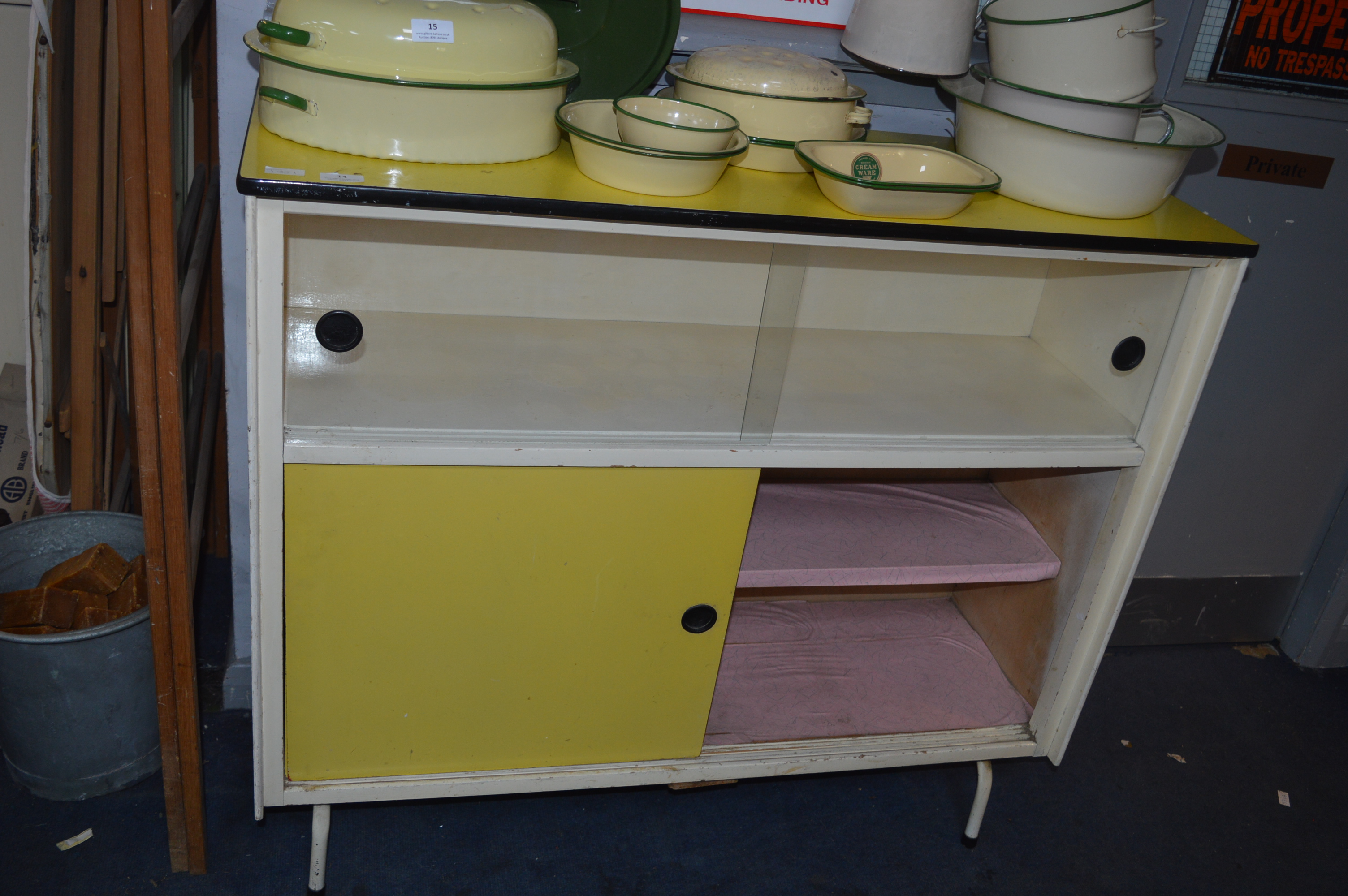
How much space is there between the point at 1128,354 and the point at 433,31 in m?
1.24

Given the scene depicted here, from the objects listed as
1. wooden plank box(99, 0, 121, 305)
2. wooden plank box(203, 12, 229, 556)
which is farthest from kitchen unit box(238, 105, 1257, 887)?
wooden plank box(203, 12, 229, 556)

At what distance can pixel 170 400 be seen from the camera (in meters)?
1.39

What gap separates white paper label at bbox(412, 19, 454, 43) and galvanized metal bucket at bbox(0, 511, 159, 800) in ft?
3.68

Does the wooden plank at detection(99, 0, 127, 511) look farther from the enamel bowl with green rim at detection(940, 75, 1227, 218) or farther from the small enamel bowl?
the enamel bowl with green rim at detection(940, 75, 1227, 218)

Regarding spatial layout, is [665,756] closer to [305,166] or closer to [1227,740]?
[305,166]

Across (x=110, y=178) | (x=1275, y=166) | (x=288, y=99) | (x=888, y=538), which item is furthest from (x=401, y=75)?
(x=1275, y=166)

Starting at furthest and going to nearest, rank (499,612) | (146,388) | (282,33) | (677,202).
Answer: (499,612), (146,388), (677,202), (282,33)

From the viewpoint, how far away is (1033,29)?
4.94ft

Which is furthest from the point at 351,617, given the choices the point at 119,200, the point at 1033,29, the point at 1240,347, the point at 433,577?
the point at 1240,347

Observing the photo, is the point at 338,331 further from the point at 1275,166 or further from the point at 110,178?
the point at 1275,166

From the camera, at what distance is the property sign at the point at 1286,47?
1.93 m

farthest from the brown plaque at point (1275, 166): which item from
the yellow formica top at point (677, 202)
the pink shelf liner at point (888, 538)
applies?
the pink shelf liner at point (888, 538)

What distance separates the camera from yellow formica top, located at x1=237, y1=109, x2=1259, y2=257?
3.84 feet

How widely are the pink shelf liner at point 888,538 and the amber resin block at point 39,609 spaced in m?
1.20
